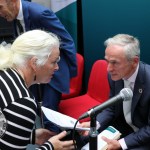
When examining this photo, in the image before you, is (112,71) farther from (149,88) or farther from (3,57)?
(3,57)

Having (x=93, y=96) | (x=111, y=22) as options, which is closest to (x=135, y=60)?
(x=93, y=96)

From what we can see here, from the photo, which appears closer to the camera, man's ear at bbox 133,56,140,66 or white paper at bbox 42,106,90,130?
white paper at bbox 42,106,90,130

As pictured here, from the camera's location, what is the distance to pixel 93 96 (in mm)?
2902

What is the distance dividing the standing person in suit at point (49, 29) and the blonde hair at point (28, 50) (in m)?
0.74

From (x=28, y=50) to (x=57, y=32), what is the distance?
90 centimetres

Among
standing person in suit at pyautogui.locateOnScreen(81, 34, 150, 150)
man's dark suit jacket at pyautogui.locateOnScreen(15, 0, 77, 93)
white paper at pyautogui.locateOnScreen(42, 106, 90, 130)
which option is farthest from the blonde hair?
man's dark suit jacket at pyautogui.locateOnScreen(15, 0, 77, 93)

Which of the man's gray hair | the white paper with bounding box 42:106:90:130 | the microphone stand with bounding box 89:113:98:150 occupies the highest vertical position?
the man's gray hair

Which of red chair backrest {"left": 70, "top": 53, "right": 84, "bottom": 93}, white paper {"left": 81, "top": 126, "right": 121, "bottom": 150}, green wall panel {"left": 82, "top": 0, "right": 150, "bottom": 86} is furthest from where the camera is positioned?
green wall panel {"left": 82, "top": 0, "right": 150, "bottom": 86}

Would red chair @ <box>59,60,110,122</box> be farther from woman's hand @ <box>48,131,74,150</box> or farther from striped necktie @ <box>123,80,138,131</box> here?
woman's hand @ <box>48,131,74,150</box>

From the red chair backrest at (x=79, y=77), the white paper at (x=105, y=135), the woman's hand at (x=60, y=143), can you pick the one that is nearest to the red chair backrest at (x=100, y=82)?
the red chair backrest at (x=79, y=77)

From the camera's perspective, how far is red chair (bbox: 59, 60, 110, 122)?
2713 millimetres

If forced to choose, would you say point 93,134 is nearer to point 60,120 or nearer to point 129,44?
point 60,120

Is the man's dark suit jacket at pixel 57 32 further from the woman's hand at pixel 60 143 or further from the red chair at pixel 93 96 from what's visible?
the woman's hand at pixel 60 143

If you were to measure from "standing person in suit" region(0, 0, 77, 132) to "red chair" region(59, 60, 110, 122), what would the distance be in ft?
0.50
